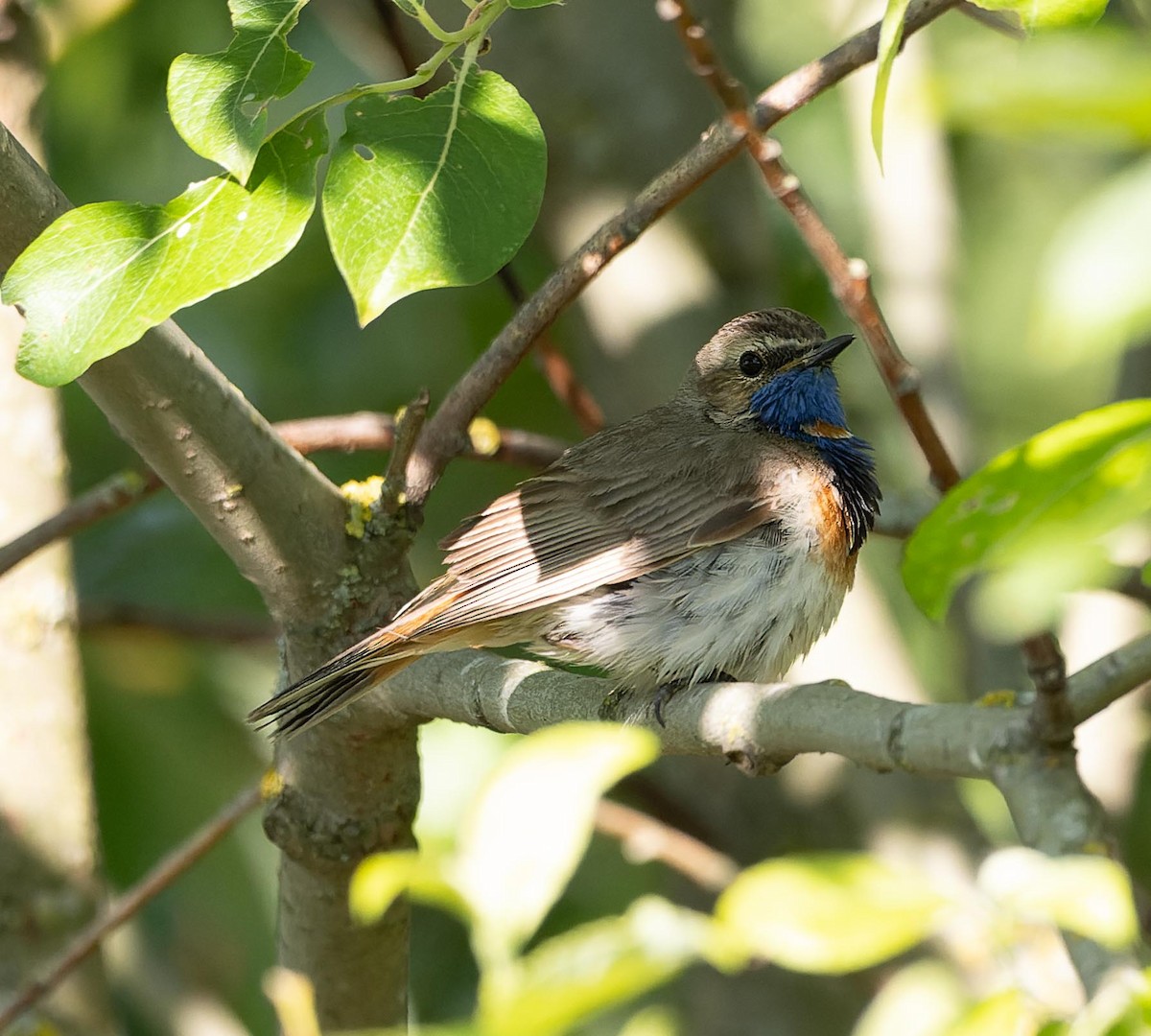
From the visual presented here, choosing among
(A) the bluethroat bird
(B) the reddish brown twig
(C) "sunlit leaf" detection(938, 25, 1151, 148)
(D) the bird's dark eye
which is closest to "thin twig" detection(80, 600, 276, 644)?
(A) the bluethroat bird

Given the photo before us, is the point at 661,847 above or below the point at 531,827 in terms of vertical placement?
below

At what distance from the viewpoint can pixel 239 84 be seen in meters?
2.16

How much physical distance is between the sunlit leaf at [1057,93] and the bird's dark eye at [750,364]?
12.1 ft

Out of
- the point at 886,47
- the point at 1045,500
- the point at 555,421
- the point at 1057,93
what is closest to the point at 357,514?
the point at 886,47

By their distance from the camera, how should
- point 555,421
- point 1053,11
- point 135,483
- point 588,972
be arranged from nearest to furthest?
point 588,972, point 1053,11, point 135,483, point 555,421

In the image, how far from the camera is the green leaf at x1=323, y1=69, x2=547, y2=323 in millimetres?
2125

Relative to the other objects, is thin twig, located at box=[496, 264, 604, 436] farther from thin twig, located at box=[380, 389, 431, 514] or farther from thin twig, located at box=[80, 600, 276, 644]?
thin twig, located at box=[80, 600, 276, 644]

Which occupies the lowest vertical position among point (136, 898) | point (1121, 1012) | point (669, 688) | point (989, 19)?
point (669, 688)

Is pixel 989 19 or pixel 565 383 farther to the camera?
pixel 565 383

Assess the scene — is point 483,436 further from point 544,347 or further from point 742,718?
point 742,718

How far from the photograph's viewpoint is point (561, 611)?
394 centimetres

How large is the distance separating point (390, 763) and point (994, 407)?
6.39 m

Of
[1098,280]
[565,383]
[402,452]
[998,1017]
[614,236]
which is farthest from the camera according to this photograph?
[565,383]

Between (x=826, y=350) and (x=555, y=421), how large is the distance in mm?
1736
